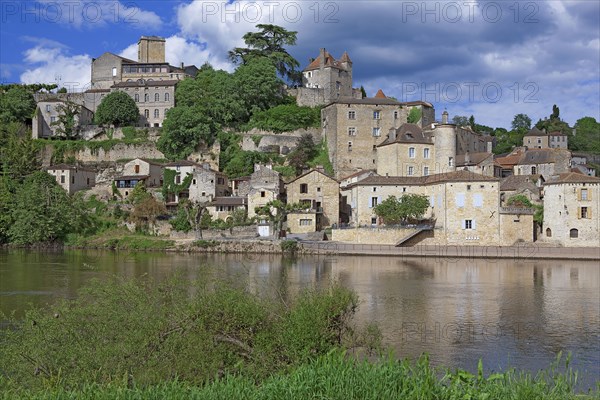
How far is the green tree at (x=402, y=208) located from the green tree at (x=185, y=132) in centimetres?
2047

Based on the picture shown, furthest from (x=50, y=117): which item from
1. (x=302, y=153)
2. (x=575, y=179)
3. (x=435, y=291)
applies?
(x=435, y=291)

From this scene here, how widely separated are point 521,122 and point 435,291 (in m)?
84.9

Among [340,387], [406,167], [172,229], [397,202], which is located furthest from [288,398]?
[406,167]

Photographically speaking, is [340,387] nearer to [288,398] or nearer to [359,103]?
[288,398]

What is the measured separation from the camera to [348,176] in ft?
189

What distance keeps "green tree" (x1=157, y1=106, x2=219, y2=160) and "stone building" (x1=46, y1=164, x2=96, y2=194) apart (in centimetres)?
752

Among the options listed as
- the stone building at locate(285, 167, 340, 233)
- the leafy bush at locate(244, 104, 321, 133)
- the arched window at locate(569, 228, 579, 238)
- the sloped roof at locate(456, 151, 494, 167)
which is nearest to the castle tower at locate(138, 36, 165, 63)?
the leafy bush at locate(244, 104, 321, 133)

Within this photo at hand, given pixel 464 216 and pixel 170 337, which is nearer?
pixel 170 337

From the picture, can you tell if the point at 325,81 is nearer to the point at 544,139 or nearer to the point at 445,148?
the point at 445,148

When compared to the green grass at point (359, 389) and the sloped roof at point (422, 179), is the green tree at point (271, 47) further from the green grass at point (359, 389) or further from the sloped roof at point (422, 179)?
the green grass at point (359, 389)

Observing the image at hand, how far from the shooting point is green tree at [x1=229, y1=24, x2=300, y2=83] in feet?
229

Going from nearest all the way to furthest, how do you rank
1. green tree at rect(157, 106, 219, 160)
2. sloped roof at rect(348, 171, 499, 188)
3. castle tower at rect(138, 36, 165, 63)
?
1. sloped roof at rect(348, 171, 499, 188)
2. green tree at rect(157, 106, 219, 160)
3. castle tower at rect(138, 36, 165, 63)

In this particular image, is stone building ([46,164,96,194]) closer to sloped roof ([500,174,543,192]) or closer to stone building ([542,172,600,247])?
sloped roof ([500,174,543,192])

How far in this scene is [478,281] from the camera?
3175cm
